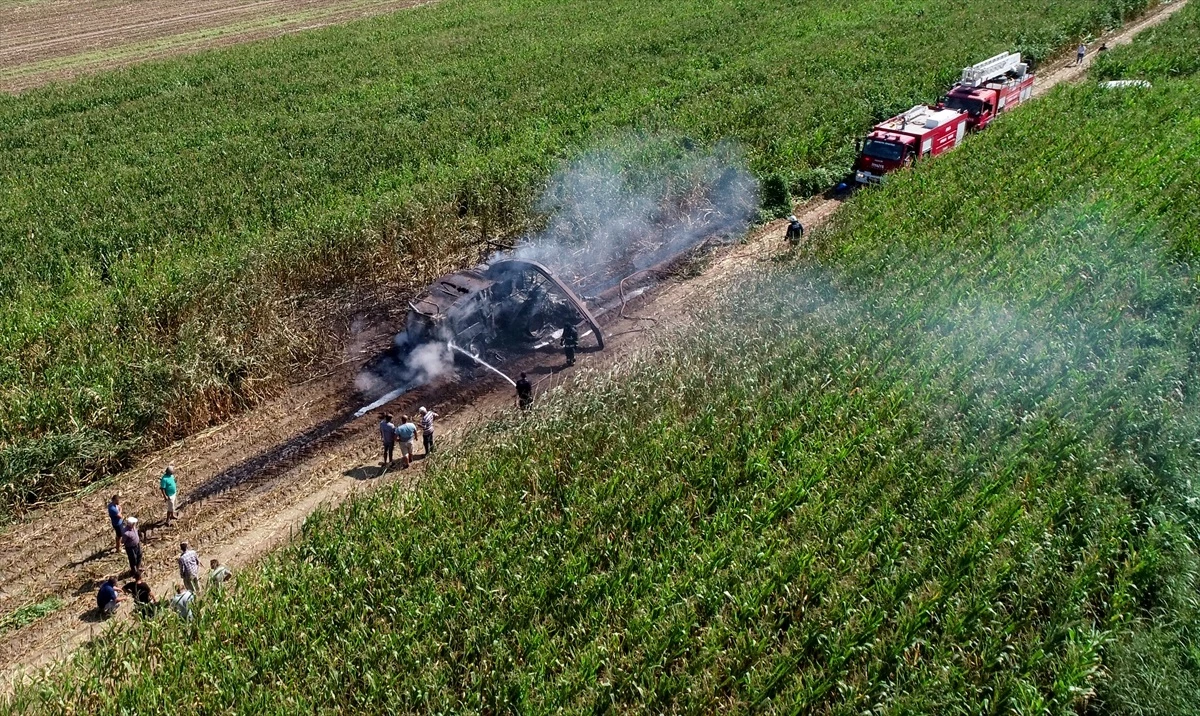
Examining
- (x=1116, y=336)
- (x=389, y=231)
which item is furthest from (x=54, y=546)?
(x=1116, y=336)

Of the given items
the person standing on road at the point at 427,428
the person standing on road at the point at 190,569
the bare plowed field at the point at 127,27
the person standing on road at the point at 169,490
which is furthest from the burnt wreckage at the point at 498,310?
the bare plowed field at the point at 127,27

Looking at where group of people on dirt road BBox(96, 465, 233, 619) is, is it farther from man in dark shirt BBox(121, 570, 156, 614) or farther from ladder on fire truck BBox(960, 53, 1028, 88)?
ladder on fire truck BBox(960, 53, 1028, 88)

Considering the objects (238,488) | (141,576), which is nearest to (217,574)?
(141,576)

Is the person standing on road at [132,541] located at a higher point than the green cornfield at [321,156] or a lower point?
lower

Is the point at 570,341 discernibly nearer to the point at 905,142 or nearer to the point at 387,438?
the point at 387,438

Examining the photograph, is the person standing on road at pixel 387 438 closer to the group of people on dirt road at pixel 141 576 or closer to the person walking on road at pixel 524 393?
the person walking on road at pixel 524 393

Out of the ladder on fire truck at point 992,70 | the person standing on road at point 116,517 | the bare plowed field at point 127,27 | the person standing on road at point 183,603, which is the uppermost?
the bare plowed field at point 127,27

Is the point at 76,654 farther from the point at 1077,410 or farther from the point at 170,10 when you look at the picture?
the point at 170,10

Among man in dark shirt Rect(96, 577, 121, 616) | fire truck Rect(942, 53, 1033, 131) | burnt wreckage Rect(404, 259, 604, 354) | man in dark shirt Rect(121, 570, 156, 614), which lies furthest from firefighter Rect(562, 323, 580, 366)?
fire truck Rect(942, 53, 1033, 131)
